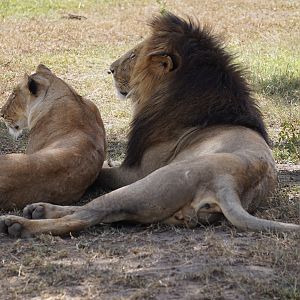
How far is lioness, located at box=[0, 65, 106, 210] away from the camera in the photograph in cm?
487

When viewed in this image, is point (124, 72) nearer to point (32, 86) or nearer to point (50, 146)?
point (32, 86)

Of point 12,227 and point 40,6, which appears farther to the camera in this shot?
point 40,6

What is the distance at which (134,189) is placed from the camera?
447 cm

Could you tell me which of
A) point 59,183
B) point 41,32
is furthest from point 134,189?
point 41,32

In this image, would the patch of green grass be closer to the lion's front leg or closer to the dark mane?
the dark mane

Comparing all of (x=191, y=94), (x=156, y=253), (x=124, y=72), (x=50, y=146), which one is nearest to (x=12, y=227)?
(x=156, y=253)

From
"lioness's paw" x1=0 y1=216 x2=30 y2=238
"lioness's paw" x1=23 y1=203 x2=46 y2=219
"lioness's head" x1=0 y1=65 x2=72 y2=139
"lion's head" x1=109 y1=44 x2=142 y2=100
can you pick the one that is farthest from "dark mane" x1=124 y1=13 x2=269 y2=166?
"lioness's paw" x1=0 y1=216 x2=30 y2=238

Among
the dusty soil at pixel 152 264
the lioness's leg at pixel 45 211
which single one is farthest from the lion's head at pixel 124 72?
the dusty soil at pixel 152 264

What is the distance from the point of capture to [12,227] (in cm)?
433

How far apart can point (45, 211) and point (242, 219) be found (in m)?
1.07

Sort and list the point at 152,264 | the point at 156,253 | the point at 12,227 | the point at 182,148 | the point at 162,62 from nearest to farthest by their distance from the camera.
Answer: the point at 152,264
the point at 156,253
the point at 12,227
the point at 182,148
the point at 162,62

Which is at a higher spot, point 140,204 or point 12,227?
point 140,204

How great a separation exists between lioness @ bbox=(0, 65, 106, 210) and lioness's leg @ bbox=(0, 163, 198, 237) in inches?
19.4

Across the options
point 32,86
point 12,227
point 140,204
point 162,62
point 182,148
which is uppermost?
point 162,62
